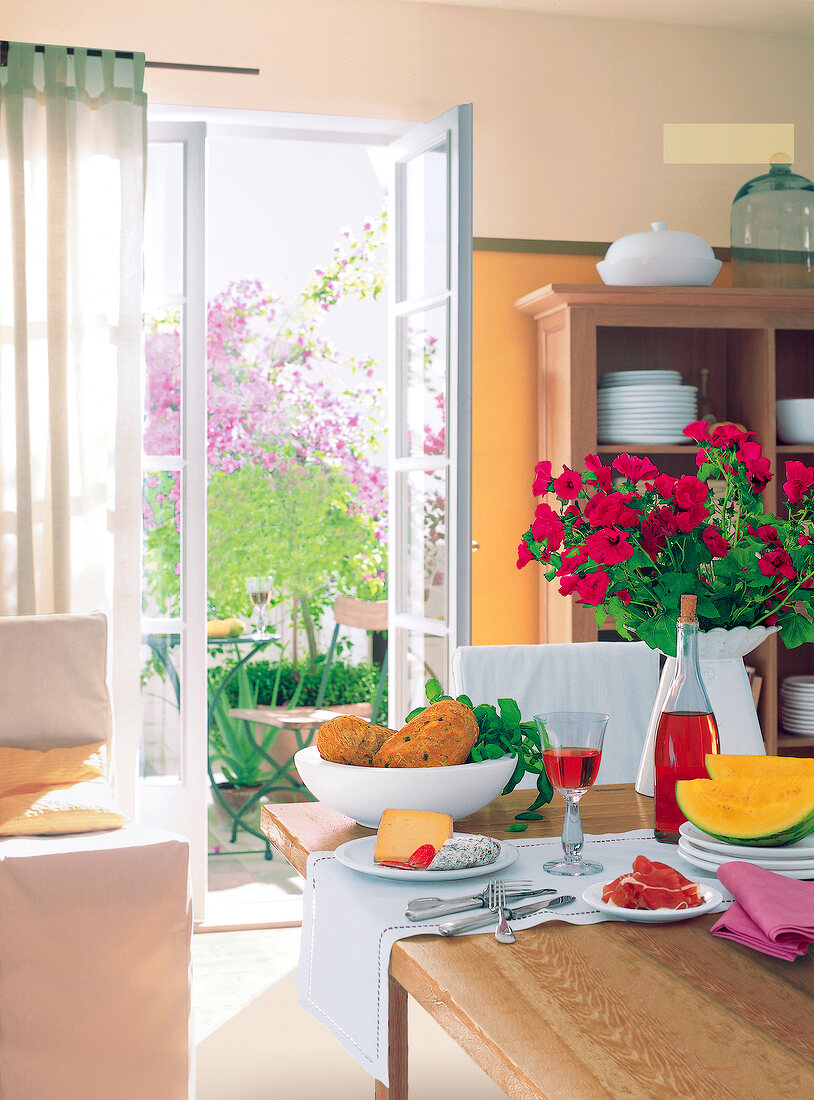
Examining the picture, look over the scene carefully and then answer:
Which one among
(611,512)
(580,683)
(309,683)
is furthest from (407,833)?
(309,683)

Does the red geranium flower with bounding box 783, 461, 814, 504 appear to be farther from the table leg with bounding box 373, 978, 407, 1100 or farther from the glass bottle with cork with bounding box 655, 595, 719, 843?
the table leg with bounding box 373, 978, 407, 1100

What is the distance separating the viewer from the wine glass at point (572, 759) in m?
1.23

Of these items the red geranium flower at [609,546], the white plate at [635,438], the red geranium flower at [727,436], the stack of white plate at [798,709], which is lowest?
the stack of white plate at [798,709]

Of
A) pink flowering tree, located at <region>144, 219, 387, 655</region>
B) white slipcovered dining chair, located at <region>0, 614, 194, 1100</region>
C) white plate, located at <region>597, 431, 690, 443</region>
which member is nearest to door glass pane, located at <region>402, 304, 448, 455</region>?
white plate, located at <region>597, 431, 690, 443</region>

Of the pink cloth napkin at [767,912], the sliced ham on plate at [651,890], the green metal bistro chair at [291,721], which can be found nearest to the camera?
the pink cloth napkin at [767,912]

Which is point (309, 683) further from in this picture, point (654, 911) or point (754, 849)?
point (654, 911)

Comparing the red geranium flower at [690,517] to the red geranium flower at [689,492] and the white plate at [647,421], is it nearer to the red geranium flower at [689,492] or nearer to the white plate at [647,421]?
the red geranium flower at [689,492]

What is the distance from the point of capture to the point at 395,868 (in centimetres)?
118

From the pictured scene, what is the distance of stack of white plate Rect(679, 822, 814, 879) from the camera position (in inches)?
46.7

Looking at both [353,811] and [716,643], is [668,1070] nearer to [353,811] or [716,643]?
[353,811]

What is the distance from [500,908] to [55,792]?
1.43 m

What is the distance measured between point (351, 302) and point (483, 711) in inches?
194

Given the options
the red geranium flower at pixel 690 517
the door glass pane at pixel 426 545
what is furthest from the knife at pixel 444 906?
the door glass pane at pixel 426 545

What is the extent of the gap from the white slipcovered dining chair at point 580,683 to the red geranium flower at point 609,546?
68 centimetres
